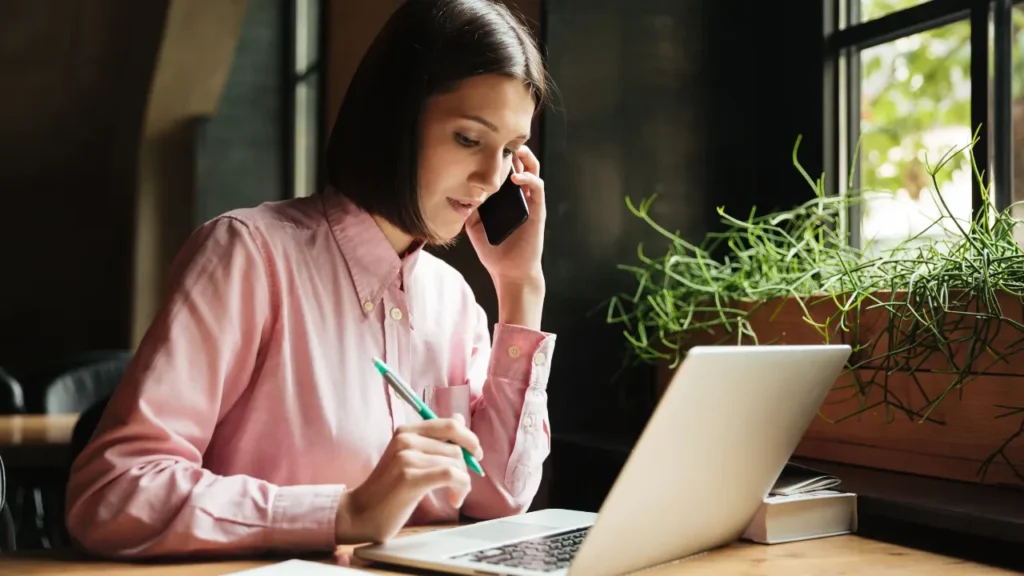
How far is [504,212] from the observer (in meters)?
1.53

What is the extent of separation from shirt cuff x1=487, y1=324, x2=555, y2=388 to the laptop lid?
1.34ft

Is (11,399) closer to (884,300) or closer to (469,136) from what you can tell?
(469,136)

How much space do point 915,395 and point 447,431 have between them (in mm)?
789

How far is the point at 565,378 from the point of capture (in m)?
2.04

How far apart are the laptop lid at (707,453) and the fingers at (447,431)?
0.19 m

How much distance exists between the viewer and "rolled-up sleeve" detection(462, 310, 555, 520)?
1465 millimetres

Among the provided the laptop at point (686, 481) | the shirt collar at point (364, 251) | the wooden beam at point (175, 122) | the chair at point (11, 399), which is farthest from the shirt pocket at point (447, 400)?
the wooden beam at point (175, 122)

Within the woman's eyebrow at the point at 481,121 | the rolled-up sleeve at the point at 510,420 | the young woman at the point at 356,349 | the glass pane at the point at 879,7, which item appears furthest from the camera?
the glass pane at the point at 879,7

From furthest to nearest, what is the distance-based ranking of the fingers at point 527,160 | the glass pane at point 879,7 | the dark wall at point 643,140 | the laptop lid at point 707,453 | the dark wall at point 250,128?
the dark wall at point 250,128
the dark wall at point 643,140
the glass pane at point 879,7
the fingers at point 527,160
the laptop lid at point 707,453

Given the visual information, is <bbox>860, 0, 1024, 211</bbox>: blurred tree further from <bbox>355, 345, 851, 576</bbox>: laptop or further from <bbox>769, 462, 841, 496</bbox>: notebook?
<bbox>355, 345, 851, 576</bbox>: laptop

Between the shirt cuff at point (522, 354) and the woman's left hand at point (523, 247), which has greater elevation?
the woman's left hand at point (523, 247)

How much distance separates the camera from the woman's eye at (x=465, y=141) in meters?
1.34

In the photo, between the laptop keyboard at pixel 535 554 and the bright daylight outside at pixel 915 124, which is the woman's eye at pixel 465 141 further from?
the bright daylight outside at pixel 915 124

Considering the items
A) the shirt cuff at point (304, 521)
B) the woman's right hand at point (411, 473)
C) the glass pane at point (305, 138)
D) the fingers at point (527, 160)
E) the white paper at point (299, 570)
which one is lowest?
the white paper at point (299, 570)
